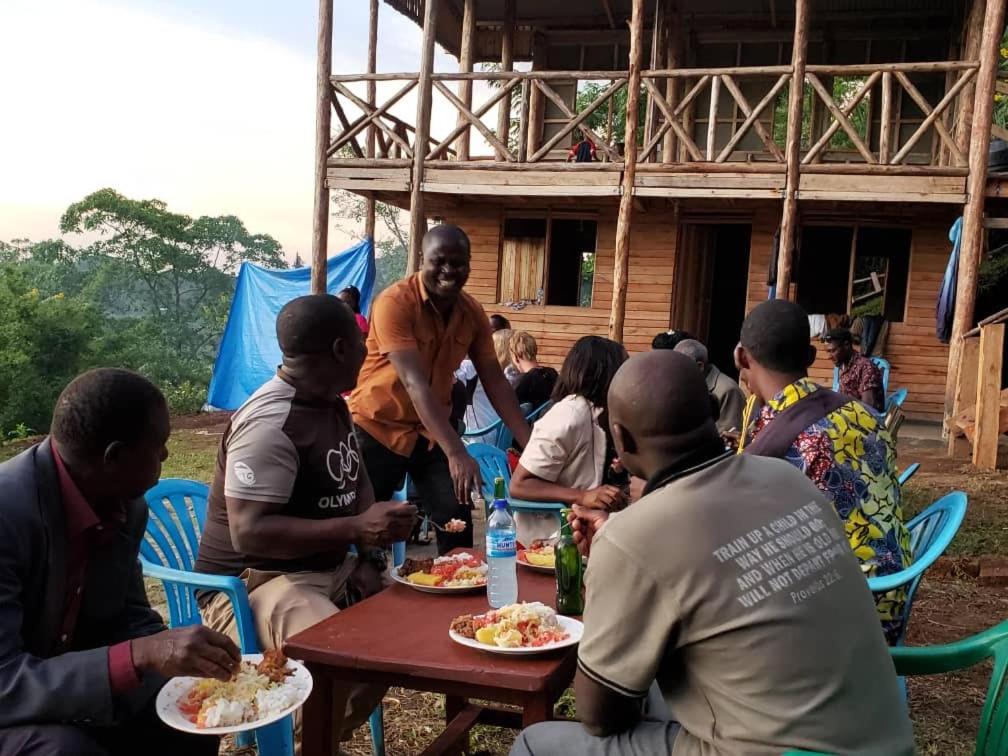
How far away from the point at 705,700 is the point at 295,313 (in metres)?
1.67

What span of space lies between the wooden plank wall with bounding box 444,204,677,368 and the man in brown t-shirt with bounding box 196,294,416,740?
9.95m

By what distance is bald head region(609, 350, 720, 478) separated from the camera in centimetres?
176

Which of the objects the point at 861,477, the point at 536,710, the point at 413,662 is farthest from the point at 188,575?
the point at 861,477

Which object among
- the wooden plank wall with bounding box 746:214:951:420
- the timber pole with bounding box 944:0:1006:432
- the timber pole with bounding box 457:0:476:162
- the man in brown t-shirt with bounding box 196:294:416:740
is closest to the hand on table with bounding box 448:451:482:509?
the man in brown t-shirt with bounding box 196:294:416:740

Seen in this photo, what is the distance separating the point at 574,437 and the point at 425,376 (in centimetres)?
77

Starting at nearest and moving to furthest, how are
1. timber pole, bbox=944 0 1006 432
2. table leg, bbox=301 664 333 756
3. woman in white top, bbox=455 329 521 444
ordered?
table leg, bbox=301 664 333 756
woman in white top, bbox=455 329 521 444
timber pole, bbox=944 0 1006 432

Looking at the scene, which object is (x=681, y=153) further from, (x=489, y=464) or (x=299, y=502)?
(x=299, y=502)

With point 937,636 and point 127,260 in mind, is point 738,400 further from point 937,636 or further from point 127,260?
point 127,260

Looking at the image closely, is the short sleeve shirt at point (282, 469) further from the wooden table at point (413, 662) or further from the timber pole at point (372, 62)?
the timber pole at point (372, 62)

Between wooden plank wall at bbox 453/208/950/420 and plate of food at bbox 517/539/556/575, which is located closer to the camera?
plate of food at bbox 517/539/556/575

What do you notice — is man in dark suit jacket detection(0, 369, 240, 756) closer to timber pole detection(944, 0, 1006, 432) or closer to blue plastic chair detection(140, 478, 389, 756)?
blue plastic chair detection(140, 478, 389, 756)

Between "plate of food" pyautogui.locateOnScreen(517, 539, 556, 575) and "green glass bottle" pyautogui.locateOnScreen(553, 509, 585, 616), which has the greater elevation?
"green glass bottle" pyautogui.locateOnScreen(553, 509, 585, 616)

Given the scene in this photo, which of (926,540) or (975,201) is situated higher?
(975,201)

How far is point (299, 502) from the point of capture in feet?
8.74
